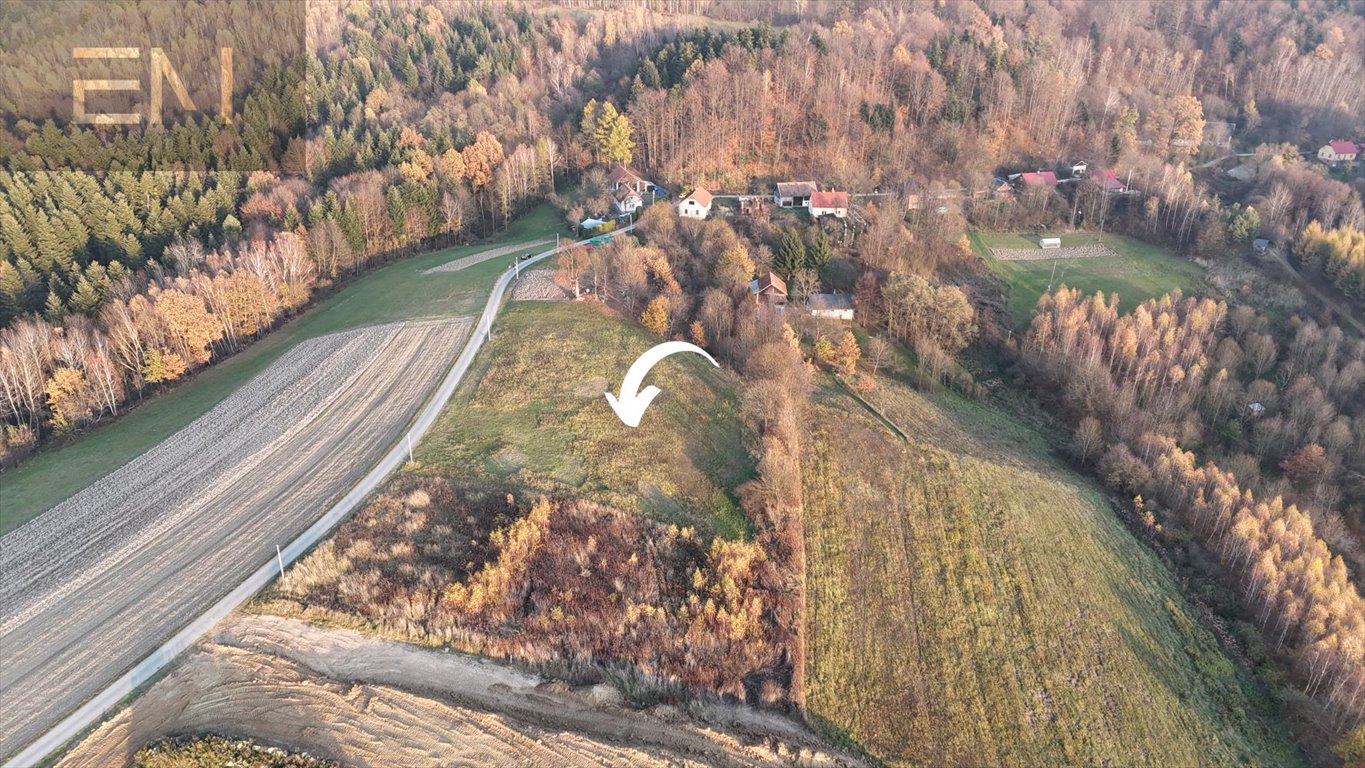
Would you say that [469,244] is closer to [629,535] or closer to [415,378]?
[415,378]

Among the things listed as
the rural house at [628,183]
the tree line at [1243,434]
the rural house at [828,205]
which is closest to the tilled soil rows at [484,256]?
the rural house at [628,183]

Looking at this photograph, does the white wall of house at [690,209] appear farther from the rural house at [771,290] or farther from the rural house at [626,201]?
the rural house at [771,290]

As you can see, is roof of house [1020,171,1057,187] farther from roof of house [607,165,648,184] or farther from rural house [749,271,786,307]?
roof of house [607,165,648,184]

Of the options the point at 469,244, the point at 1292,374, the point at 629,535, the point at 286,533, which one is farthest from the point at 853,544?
the point at 469,244

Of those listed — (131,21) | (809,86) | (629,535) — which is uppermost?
(131,21)

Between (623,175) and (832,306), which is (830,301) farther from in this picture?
(623,175)

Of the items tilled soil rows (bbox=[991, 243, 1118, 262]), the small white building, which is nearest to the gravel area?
the small white building
